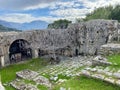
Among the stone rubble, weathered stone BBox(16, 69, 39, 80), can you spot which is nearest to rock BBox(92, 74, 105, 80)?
the stone rubble

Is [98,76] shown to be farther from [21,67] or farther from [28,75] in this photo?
[21,67]

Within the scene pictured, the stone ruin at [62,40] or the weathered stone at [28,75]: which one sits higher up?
the stone ruin at [62,40]

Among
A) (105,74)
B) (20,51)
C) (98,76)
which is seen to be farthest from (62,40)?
(98,76)

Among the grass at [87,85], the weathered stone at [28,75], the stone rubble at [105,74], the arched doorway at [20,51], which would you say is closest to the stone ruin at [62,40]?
the arched doorway at [20,51]

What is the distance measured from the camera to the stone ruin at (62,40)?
50.7 m

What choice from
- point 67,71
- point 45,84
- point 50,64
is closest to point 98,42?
point 50,64

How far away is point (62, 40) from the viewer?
57531 millimetres

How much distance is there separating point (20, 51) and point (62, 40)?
444 inches

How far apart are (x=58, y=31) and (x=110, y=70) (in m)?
36.6

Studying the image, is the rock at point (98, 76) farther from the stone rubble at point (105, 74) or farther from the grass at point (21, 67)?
the grass at point (21, 67)

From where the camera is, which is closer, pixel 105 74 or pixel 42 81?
pixel 105 74

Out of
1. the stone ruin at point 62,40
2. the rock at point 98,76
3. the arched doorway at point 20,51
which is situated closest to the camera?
the rock at point 98,76

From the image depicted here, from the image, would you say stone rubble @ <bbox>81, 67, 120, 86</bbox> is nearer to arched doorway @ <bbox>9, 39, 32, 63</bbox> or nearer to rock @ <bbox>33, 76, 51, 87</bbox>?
rock @ <bbox>33, 76, 51, 87</bbox>

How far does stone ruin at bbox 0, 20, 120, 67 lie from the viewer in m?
50.7
